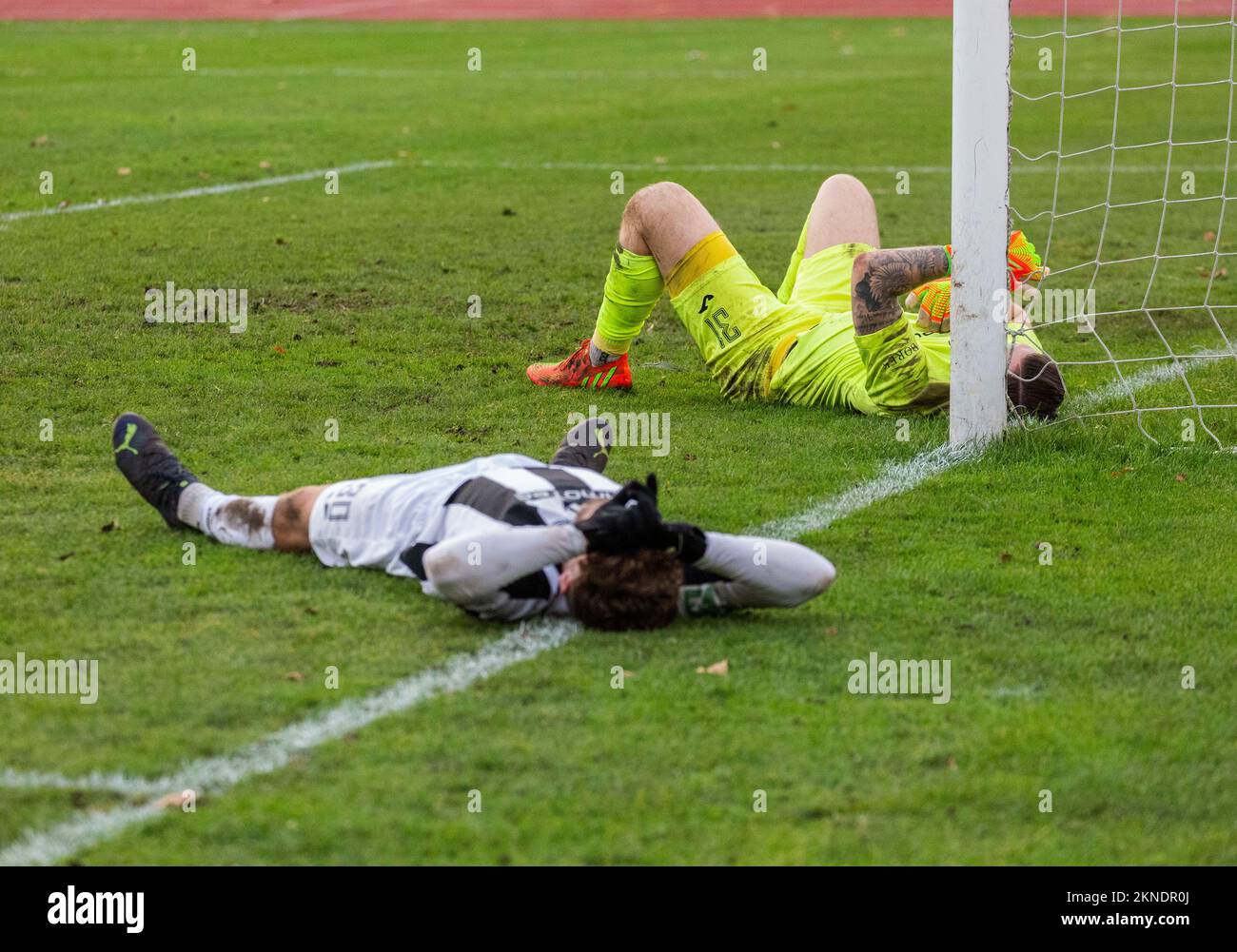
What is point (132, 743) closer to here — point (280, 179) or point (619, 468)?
point (619, 468)

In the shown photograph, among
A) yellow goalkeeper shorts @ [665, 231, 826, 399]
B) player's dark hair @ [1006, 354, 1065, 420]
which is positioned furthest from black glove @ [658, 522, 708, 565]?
yellow goalkeeper shorts @ [665, 231, 826, 399]

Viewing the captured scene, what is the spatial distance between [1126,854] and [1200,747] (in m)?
0.56

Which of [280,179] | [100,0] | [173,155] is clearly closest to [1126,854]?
[280,179]

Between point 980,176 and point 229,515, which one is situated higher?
point 980,176

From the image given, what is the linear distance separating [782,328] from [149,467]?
2.76 metres

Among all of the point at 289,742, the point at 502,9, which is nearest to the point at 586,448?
the point at 289,742

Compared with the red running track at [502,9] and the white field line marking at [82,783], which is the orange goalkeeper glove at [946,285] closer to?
the white field line marking at [82,783]

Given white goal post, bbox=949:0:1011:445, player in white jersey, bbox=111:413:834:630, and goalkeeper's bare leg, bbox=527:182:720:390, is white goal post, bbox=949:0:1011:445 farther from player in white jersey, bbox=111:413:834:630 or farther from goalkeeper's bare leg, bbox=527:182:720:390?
player in white jersey, bbox=111:413:834:630

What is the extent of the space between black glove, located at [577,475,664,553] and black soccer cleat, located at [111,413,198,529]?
58.9 inches

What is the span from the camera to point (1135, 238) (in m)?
10.5

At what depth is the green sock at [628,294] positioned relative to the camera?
21.6ft

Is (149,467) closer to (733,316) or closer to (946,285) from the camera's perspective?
(733,316)

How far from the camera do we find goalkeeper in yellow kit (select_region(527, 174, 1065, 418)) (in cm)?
619

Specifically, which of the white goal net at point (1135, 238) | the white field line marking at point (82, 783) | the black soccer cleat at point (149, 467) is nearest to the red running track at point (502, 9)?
the white goal net at point (1135, 238)
